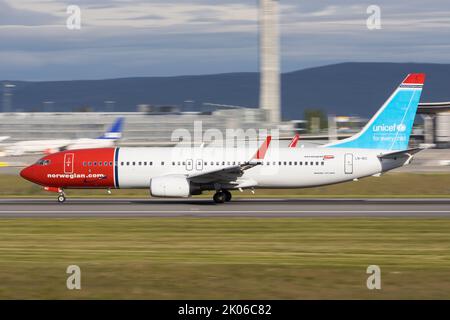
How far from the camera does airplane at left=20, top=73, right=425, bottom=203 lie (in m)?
42.4

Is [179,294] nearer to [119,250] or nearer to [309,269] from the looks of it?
[309,269]

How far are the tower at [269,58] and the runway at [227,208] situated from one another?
124830mm

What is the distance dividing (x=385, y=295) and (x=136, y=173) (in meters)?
27.6

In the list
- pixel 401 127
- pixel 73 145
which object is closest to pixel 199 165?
pixel 401 127

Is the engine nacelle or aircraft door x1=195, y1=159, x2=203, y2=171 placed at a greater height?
aircraft door x1=195, y1=159, x2=203, y2=171

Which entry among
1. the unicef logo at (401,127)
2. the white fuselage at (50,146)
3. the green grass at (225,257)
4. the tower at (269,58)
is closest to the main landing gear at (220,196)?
the green grass at (225,257)

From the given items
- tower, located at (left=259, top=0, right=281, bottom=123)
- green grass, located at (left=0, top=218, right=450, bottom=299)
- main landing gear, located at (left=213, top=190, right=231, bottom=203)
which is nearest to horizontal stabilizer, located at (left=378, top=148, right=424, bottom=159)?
main landing gear, located at (left=213, top=190, right=231, bottom=203)

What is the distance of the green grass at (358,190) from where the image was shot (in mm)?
51375

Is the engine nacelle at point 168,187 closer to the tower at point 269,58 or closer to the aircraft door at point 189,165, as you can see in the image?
the aircraft door at point 189,165

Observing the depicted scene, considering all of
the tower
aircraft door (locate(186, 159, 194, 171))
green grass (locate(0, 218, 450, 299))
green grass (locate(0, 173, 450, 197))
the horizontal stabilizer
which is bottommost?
green grass (locate(0, 218, 450, 299))

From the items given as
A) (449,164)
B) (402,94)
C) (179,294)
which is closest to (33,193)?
(402,94)

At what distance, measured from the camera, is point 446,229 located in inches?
1151

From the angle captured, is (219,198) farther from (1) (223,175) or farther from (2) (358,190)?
(2) (358,190)

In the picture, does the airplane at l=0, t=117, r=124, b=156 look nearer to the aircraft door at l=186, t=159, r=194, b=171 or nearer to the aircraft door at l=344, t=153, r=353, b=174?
the aircraft door at l=186, t=159, r=194, b=171
